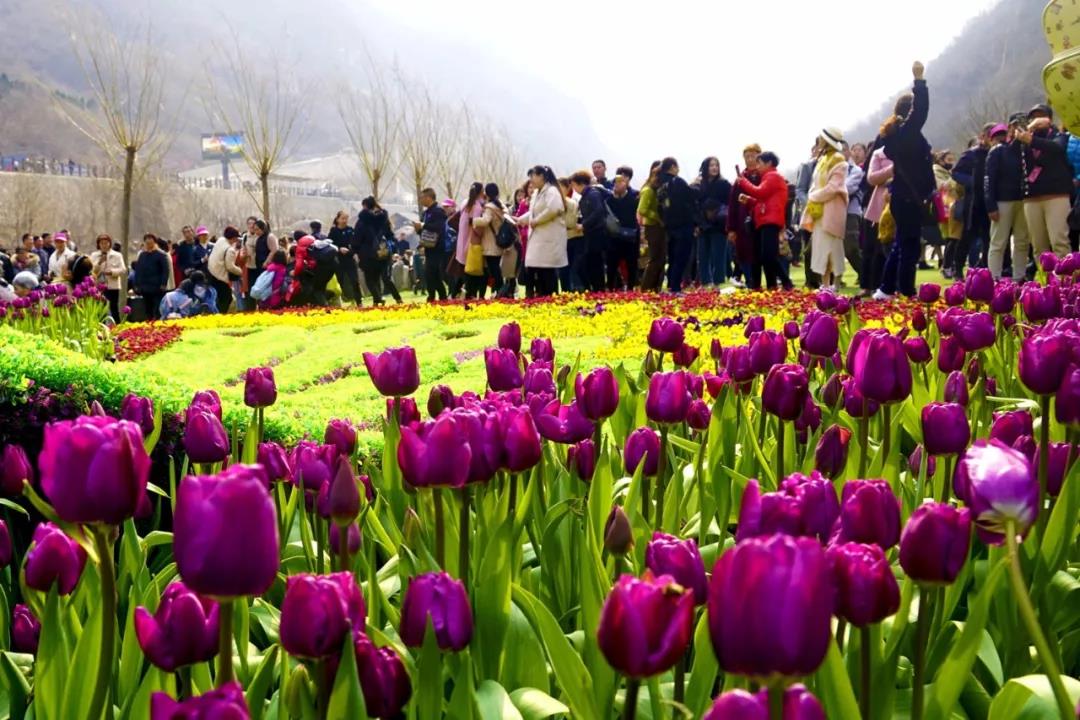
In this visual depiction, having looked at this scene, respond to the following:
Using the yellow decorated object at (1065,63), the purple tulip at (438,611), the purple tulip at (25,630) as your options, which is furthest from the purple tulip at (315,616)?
the yellow decorated object at (1065,63)

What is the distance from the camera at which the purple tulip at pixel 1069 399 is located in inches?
66.9

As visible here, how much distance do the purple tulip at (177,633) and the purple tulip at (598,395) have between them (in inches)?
39.4

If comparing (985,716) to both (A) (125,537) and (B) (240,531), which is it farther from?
(A) (125,537)

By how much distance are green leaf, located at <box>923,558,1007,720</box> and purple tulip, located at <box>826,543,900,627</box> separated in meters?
0.18

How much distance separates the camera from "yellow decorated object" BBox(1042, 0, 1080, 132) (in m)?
3.55

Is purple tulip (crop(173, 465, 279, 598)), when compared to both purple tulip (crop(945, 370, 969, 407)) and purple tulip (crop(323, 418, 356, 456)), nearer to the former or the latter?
purple tulip (crop(323, 418, 356, 456))

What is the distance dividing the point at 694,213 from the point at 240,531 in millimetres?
11478

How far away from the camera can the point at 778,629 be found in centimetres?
80

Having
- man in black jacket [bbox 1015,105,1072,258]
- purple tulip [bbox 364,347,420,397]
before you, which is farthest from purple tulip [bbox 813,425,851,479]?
man in black jacket [bbox 1015,105,1072,258]

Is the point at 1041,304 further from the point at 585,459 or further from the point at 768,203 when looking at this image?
the point at 768,203

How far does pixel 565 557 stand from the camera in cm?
193

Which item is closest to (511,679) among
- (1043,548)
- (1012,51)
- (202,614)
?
(202,614)

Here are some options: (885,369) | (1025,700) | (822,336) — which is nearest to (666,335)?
(822,336)

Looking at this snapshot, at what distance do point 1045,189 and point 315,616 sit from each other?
8.80m
